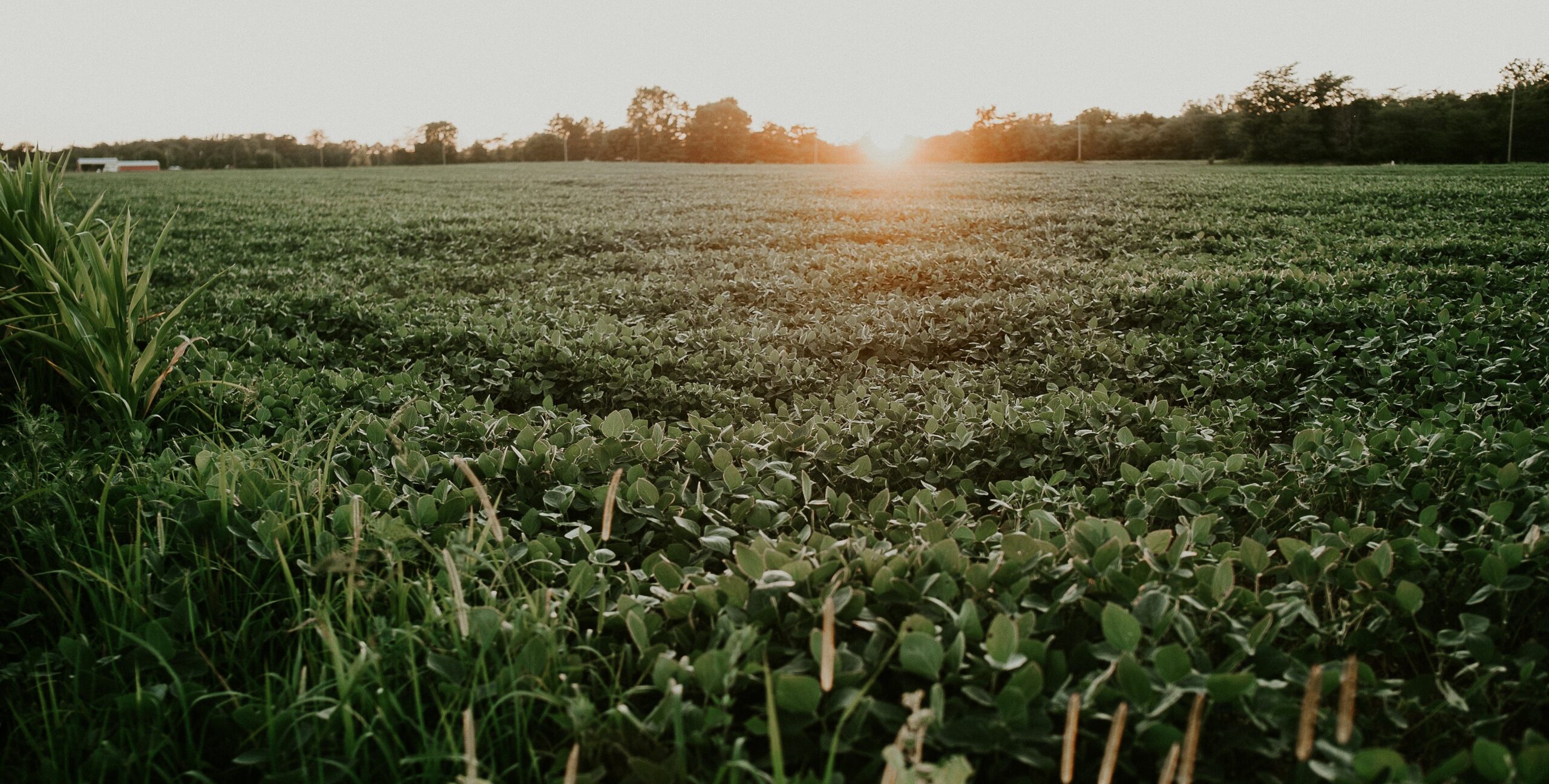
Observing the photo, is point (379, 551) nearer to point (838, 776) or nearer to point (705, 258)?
point (838, 776)

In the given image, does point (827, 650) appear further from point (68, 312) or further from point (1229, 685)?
point (68, 312)

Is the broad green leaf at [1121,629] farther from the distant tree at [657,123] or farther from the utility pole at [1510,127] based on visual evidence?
the distant tree at [657,123]

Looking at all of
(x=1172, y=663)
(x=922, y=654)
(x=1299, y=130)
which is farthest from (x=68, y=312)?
(x=1299, y=130)

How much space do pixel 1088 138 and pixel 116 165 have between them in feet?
257

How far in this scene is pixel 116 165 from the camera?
67.2 metres

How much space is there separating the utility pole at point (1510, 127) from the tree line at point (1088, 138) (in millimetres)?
46

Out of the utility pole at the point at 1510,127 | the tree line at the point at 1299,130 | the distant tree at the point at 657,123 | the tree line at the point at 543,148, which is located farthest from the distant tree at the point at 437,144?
the utility pole at the point at 1510,127

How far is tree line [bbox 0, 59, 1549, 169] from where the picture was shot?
1931 cm

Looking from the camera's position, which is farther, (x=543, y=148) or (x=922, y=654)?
(x=543, y=148)

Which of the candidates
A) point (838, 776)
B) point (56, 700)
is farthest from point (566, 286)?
point (838, 776)

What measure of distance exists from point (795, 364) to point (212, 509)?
10.5 feet

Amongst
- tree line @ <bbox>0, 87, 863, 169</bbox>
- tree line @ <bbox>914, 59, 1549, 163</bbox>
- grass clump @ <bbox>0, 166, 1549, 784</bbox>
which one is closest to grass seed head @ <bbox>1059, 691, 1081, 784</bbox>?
grass clump @ <bbox>0, 166, 1549, 784</bbox>

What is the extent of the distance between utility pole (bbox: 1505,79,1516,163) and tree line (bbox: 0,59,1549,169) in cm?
5

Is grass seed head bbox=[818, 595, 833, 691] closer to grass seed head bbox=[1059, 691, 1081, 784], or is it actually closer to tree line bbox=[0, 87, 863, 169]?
grass seed head bbox=[1059, 691, 1081, 784]
